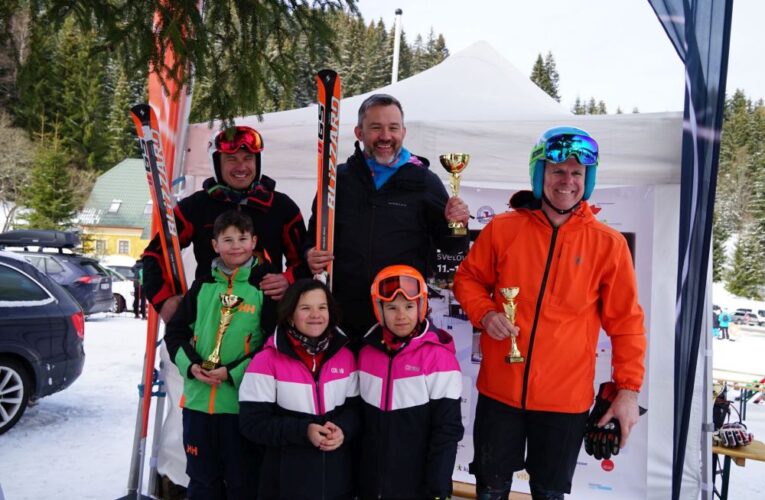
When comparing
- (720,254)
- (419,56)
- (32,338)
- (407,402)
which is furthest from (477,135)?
(720,254)

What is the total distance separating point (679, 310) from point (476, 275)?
128 cm

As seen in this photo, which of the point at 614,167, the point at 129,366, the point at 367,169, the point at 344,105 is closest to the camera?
the point at 367,169

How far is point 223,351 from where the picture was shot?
2514 mm

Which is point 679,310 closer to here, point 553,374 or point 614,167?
point 614,167

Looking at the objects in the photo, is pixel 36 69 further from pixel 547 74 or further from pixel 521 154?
pixel 547 74

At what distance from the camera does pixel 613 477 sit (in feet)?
11.0

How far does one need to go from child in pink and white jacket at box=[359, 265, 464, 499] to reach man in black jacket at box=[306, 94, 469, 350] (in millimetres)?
236

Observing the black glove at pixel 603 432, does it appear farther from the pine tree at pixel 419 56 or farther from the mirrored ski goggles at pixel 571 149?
the pine tree at pixel 419 56

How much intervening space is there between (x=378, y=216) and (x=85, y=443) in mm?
3690

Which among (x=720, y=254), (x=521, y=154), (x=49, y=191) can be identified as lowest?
(x=720, y=254)

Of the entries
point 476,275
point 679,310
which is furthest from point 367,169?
point 679,310

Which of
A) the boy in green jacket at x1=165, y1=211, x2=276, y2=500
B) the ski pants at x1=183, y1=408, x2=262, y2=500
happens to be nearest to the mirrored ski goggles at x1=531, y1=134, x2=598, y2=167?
the boy in green jacket at x1=165, y1=211, x2=276, y2=500

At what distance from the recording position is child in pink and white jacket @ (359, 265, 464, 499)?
86.4 inches

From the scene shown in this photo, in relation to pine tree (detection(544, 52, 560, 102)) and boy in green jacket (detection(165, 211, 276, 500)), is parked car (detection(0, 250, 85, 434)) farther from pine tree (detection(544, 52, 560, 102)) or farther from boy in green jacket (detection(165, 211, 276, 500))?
pine tree (detection(544, 52, 560, 102))
